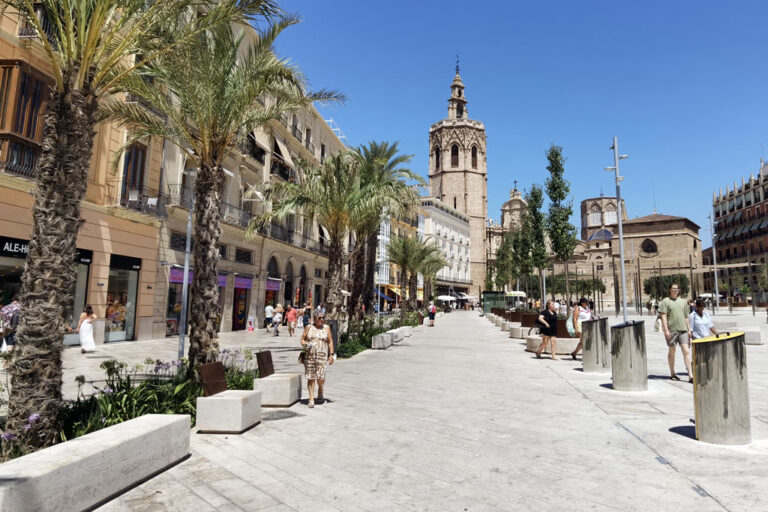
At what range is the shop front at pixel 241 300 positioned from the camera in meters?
24.7

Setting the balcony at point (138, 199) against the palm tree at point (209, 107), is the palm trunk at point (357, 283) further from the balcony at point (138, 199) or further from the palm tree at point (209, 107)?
the palm tree at point (209, 107)

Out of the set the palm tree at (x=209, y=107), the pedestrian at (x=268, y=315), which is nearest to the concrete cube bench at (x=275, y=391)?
the palm tree at (x=209, y=107)

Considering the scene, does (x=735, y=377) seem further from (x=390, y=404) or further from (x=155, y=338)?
(x=155, y=338)

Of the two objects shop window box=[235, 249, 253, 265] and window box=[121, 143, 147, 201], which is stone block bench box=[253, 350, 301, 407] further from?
shop window box=[235, 249, 253, 265]

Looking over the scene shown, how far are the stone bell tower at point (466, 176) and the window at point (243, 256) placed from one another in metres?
69.7

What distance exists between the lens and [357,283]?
17703 mm

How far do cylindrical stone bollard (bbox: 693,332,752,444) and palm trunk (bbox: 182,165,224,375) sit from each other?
6875mm

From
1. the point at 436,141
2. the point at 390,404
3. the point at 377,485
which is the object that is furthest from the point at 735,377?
the point at 436,141

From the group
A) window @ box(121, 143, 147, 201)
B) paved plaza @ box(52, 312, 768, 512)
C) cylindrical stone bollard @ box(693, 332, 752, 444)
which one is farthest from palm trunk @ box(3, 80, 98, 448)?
window @ box(121, 143, 147, 201)

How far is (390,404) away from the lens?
290 inches

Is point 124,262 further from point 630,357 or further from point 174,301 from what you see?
point 630,357

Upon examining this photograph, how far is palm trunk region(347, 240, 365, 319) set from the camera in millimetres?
17438

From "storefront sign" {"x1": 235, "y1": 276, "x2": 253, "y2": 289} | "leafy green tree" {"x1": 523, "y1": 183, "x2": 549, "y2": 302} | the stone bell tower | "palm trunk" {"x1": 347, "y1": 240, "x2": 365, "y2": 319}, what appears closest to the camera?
"palm trunk" {"x1": 347, "y1": 240, "x2": 365, "y2": 319}

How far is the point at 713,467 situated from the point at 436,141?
306ft
